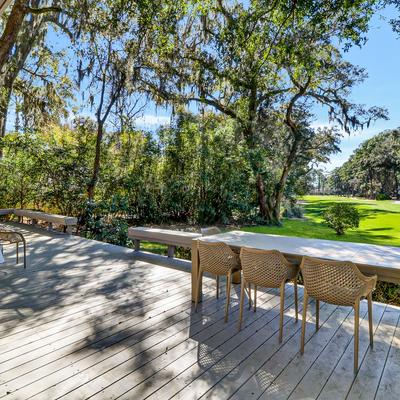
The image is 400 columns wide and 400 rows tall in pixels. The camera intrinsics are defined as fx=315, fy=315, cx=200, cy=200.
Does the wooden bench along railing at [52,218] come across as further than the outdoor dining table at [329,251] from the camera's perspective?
Yes

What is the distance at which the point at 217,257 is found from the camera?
2898 millimetres

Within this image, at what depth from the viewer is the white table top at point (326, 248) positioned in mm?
2479

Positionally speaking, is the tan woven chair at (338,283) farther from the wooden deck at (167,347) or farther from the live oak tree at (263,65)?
the live oak tree at (263,65)

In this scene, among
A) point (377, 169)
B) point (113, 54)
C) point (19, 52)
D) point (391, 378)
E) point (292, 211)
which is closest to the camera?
point (391, 378)

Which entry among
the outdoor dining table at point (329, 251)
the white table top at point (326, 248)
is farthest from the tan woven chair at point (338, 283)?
the white table top at point (326, 248)

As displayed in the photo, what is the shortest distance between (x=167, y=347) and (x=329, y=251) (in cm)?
159

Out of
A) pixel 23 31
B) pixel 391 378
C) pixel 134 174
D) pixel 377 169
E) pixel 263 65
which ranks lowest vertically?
pixel 391 378

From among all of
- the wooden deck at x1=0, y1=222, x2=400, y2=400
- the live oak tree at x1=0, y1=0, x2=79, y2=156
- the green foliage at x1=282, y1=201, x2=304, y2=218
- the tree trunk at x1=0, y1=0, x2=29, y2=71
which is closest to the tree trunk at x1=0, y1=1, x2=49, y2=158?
the live oak tree at x1=0, y1=0, x2=79, y2=156

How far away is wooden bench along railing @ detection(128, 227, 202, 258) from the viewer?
420cm

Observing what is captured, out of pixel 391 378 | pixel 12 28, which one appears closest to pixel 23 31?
pixel 12 28

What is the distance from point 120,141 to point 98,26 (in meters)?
2.77

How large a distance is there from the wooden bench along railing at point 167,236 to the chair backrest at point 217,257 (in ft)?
3.02

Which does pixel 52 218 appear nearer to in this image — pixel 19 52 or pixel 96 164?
pixel 96 164

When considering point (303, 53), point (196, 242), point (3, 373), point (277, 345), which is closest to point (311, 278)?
point (277, 345)
